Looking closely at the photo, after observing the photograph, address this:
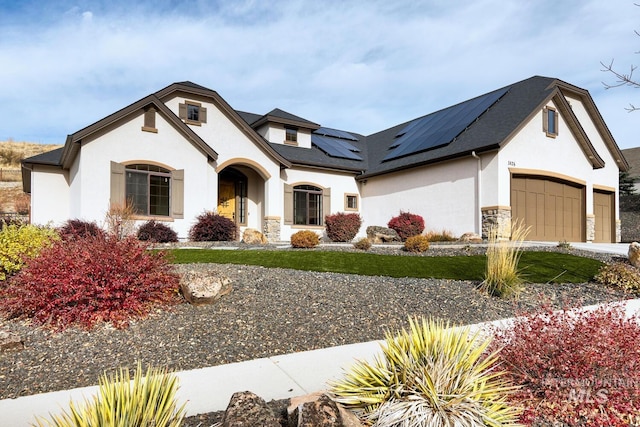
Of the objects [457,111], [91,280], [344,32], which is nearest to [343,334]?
[91,280]

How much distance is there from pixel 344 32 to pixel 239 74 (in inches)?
284

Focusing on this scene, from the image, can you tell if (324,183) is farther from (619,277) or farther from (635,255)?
(619,277)

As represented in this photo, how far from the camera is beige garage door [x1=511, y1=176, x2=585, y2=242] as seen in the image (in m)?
15.9

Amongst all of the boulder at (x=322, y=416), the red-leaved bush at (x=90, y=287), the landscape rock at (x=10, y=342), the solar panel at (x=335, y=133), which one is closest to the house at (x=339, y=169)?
the solar panel at (x=335, y=133)

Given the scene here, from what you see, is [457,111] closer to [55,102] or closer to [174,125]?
[174,125]

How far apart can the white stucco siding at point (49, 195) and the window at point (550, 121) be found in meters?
18.3

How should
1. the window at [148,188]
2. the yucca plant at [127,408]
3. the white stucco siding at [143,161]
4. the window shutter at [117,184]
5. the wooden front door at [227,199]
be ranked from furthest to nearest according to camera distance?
the wooden front door at [227,199] < the window at [148,188] < the window shutter at [117,184] < the white stucco siding at [143,161] < the yucca plant at [127,408]

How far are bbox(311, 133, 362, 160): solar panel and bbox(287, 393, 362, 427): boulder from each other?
18.6 m

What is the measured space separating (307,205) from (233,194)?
3366 mm

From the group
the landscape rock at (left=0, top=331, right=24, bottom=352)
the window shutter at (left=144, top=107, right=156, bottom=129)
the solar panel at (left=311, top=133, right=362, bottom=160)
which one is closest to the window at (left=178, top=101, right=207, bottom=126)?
the window shutter at (left=144, top=107, right=156, bottom=129)

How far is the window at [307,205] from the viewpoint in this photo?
1945 centimetres

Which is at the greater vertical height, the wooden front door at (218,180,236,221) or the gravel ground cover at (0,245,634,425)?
the wooden front door at (218,180,236,221)

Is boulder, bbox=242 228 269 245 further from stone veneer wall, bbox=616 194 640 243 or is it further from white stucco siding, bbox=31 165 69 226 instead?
stone veneer wall, bbox=616 194 640 243

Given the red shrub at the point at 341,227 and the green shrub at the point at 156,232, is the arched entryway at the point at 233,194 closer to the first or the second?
the red shrub at the point at 341,227
